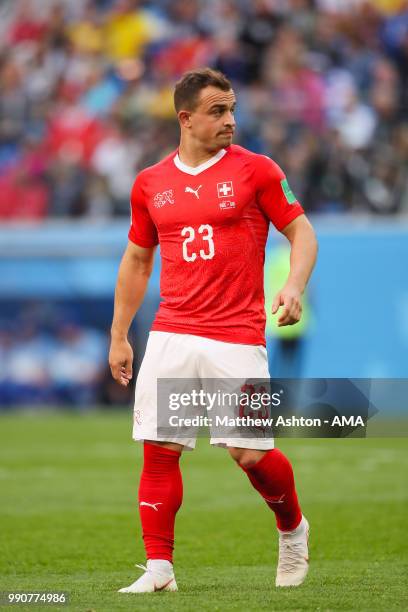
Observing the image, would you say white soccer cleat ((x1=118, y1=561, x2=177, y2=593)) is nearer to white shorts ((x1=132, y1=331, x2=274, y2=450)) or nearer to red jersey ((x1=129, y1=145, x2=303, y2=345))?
white shorts ((x1=132, y1=331, x2=274, y2=450))

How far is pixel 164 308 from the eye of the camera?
553cm

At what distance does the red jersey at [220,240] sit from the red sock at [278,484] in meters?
0.52

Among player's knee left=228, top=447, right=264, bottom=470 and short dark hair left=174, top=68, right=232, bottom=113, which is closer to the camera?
player's knee left=228, top=447, right=264, bottom=470

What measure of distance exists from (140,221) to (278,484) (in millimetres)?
1325

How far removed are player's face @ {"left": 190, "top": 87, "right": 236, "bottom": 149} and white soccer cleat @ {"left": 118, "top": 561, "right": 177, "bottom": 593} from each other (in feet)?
6.00

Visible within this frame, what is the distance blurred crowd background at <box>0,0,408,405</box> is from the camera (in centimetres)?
1656

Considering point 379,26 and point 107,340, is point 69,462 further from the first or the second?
point 379,26

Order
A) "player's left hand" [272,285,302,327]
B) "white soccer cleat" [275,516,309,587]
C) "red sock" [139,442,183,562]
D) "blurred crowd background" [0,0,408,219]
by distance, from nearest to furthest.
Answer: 1. "player's left hand" [272,285,302,327]
2. "red sock" [139,442,183,562]
3. "white soccer cleat" [275,516,309,587]
4. "blurred crowd background" [0,0,408,219]

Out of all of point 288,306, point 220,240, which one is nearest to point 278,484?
point 288,306

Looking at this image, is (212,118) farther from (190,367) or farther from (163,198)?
(190,367)

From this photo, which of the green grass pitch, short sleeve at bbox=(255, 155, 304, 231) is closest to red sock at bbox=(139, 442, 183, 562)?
the green grass pitch

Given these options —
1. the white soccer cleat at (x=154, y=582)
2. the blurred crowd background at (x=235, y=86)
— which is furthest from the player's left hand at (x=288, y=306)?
the blurred crowd background at (x=235, y=86)

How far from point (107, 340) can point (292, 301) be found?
493 inches

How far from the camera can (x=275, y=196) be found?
5391mm
